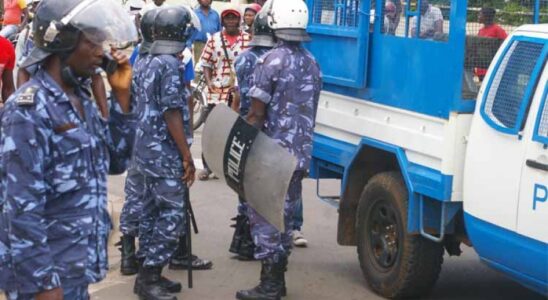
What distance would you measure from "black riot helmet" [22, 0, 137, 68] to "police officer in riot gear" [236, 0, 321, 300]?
276cm

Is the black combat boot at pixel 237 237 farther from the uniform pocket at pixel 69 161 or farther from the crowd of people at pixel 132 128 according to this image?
the uniform pocket at pixel 69 161

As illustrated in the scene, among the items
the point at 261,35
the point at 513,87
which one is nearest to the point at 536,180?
the point at 513,87

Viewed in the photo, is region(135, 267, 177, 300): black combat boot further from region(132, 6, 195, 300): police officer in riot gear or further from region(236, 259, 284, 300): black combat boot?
region(236, 259, 284, 300): black combat boot

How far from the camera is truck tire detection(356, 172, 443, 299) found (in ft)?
21.7

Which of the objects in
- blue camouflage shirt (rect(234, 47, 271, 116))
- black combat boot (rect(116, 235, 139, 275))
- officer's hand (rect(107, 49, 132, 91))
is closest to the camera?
officer's hand (rect(107, 49, 132, 91))

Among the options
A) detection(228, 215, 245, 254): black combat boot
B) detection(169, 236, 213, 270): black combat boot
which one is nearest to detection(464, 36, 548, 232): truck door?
detection(169, 236, 213, 270): black combat boot

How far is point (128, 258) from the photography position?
24.9 ft

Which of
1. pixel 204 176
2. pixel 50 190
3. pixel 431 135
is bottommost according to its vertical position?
pixel 204 176

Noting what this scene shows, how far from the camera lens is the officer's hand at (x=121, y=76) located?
4086 millimetres

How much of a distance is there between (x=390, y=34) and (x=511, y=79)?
1200 millimetres

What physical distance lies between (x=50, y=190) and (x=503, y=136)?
111 inches

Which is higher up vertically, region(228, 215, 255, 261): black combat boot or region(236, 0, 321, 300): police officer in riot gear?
region(236, 0, 321, 300): police officer in riot gear

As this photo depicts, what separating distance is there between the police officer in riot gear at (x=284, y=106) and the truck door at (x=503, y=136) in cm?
119

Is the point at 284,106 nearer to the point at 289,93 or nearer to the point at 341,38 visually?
the point at 289,93
